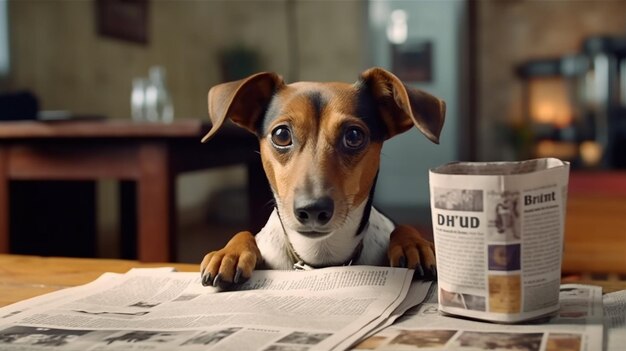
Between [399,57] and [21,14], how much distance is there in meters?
2.78

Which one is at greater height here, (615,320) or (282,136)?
(282,136)

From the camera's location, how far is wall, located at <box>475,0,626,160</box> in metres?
5.67

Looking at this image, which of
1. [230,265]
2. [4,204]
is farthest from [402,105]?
[4,204]

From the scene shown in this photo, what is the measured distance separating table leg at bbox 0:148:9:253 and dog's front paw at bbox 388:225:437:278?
1.25 metres

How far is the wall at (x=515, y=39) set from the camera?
5.67m

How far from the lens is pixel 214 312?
785mm

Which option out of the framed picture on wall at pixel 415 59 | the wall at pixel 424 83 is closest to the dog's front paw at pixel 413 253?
the wall at pixel 424 83

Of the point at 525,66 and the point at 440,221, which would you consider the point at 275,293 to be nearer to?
the point at 440,221

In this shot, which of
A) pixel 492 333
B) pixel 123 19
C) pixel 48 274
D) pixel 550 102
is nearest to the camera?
pixel 492 333

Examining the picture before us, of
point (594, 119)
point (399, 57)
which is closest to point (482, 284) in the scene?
point (399, 57)

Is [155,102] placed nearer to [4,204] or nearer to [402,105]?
[4,204]

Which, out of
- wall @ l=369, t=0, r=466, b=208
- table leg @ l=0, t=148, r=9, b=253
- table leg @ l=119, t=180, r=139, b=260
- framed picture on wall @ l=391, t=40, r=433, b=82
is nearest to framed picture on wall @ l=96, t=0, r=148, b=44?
table leg @ l=119, t=180, r=139, b=260

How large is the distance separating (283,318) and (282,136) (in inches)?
9.2

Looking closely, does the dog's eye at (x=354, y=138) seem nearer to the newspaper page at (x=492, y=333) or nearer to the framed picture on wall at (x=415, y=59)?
the newspaper page at (x=492, y=333)
